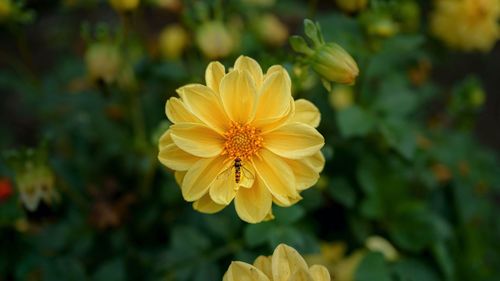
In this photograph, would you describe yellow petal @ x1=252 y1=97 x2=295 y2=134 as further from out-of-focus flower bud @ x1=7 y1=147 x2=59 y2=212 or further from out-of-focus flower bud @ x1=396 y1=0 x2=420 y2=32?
out-of-focus flower bud @ x1=396 y1=0 x2=420 y2=32

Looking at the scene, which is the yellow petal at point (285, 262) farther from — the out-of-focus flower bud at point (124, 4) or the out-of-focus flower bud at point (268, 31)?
the out-of-focus flower bud at point (268, 31)

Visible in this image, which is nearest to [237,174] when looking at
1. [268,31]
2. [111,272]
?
[111,272]

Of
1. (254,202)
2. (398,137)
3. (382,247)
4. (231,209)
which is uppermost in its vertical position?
(254,202)

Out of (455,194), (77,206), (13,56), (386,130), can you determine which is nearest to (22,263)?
(77,206)

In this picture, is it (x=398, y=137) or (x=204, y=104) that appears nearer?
(x=204, y=104)

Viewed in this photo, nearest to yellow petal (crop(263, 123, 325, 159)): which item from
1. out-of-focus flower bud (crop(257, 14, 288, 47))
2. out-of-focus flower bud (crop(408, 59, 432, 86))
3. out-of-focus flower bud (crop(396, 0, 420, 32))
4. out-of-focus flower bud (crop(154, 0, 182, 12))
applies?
out-of-focus flower bud (crop(154, 0, 182, 12))

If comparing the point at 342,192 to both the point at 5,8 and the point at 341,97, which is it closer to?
the point at 341,97
